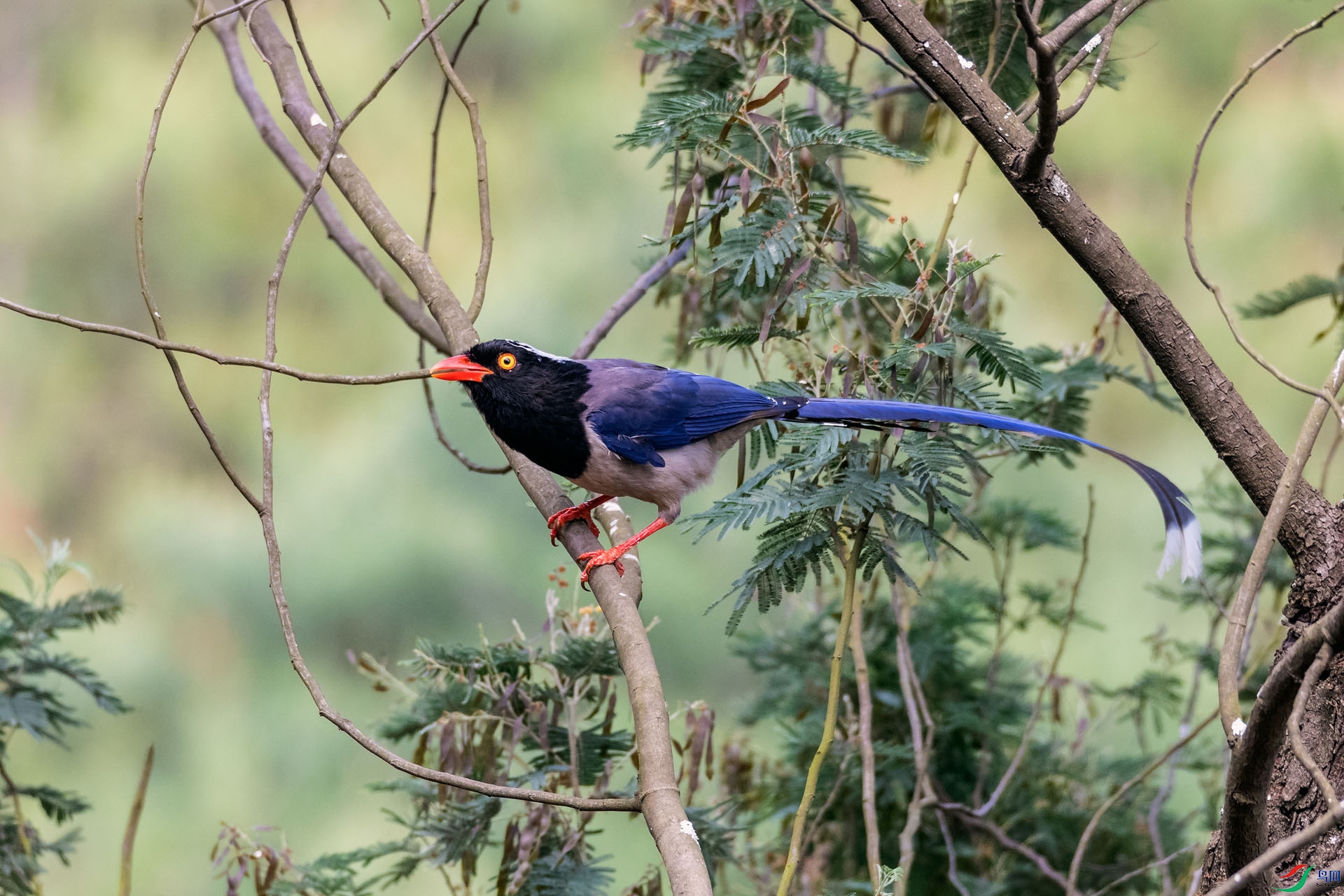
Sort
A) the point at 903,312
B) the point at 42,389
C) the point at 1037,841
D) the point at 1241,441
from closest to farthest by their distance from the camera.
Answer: the point at 1241,441, the point at 903,312, the point at 1037,841, the point at 42,389

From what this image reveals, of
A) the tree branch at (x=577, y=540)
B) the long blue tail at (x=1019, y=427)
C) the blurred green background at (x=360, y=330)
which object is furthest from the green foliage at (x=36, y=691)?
the long blue tail at (x=1019, y=427)

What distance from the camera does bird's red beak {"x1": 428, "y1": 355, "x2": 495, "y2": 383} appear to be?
1794mm

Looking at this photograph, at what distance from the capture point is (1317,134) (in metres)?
3.79

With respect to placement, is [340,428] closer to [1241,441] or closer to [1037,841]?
[1037,841]

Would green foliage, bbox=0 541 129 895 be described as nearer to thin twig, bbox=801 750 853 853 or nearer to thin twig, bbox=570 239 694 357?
thin twig, bbox=570 239 694 357

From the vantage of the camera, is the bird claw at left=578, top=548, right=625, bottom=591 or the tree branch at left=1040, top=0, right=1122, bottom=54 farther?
the bird claw at left=578, top=548, right=625, bottom=591

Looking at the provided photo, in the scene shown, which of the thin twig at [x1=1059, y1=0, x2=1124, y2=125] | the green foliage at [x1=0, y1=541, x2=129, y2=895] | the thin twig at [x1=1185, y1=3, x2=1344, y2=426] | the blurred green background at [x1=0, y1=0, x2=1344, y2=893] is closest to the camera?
the thin twig at [x1=1185, y1=3, x2=1344, y2=426]

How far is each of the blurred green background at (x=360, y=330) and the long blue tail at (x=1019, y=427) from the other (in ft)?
6.86

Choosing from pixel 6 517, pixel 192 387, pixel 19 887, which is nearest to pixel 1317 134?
pixel 192 387

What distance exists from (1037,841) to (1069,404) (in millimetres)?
1024

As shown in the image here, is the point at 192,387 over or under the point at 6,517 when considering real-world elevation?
over

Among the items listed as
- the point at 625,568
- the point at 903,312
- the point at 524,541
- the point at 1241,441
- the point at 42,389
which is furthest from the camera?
the point at 42,389

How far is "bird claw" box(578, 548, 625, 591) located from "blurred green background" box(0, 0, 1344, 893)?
6.05 ft

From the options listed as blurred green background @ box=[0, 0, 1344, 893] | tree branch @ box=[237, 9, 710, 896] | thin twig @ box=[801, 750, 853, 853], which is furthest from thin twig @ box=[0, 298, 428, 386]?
blurred green background @ box=[0, 0, 1344, 893]
